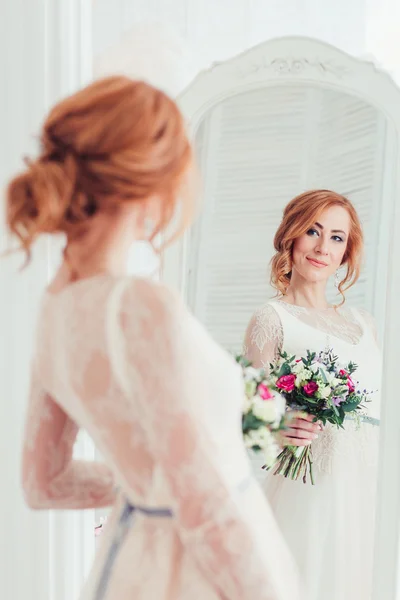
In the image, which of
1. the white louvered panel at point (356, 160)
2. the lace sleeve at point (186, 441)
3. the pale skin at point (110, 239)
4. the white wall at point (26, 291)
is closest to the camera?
the lace sleeve at point (186, 441)

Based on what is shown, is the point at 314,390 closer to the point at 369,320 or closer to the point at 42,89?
the point at 369,320

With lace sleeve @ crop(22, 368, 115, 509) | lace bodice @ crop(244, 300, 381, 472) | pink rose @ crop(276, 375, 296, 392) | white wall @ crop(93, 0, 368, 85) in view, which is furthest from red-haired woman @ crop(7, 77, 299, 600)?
white wall @ crop(93, 0, 368, 85)

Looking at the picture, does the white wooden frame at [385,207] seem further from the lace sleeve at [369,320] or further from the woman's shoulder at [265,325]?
the woman's shoulder at [265,325]

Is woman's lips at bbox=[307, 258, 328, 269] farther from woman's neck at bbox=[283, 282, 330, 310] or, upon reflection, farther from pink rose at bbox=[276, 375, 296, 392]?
pink rose at bbox=[276, 375, 296, 392]

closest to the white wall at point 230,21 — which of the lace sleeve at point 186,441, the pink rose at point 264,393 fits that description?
the pink rose at point 264,393

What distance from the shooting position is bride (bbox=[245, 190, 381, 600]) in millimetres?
2043

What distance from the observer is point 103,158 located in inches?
44.2

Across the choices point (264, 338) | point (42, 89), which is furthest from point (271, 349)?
point (42, 89)

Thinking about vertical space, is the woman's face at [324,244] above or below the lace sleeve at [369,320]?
above

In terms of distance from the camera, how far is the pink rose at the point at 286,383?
76.2 inches

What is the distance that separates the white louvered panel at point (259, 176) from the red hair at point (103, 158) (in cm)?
95

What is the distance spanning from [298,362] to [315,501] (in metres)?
0.40

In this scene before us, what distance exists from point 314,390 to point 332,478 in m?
0.29

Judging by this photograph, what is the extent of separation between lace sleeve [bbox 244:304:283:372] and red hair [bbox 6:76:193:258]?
3.07ft
